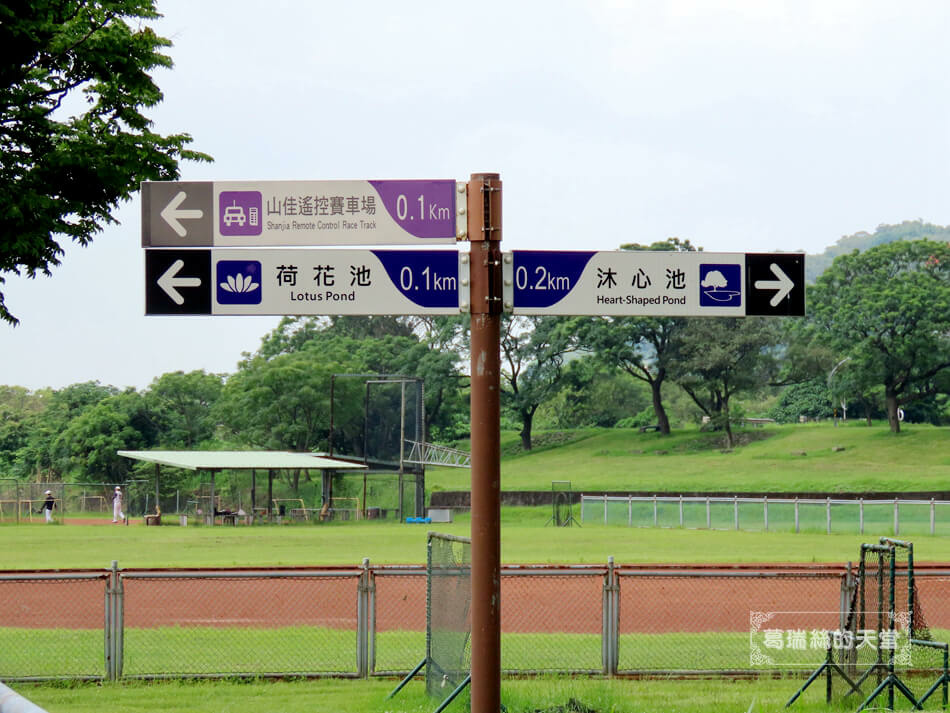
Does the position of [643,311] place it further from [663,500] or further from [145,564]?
[663,500]

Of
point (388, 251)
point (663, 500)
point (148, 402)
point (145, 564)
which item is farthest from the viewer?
point (148, 402)

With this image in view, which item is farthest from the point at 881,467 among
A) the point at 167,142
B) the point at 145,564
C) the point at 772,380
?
the point at 167,142

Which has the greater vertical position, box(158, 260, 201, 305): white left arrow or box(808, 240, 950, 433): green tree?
box(808, 240, 950, 433): green tree

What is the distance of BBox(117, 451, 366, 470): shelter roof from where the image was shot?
47250 mm

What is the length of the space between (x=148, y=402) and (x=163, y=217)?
7196 centimetres

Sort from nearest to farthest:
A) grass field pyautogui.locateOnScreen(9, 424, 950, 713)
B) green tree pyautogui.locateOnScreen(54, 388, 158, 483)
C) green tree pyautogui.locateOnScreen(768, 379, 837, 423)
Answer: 1. grass field pyautogui.locateOnScreen(9, 424, 950, 713)
2. green tree pyautogui.locateOnScreen(54, 388, 158, 483)
3. green tree pyautogui.locateOnScreen(768, 379, 837, 423)

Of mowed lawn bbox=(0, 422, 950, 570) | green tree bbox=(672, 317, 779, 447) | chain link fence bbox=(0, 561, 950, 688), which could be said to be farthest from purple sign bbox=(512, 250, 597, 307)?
green tree bbox=(672, 317, 779, 447)

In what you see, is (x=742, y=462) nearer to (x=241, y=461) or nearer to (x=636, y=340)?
(x=636, y=340)

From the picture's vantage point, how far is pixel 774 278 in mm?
6367

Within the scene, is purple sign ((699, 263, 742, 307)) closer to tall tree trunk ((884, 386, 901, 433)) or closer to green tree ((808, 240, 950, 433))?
green tree ((808, 240, 950, 433))

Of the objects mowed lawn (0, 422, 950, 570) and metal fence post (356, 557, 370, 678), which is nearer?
metal fence post (356, 557, 370, 678)

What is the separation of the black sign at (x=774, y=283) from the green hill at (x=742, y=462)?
174ft

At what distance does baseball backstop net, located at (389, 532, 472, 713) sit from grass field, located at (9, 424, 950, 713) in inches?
9.3

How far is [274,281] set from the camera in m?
6.25
